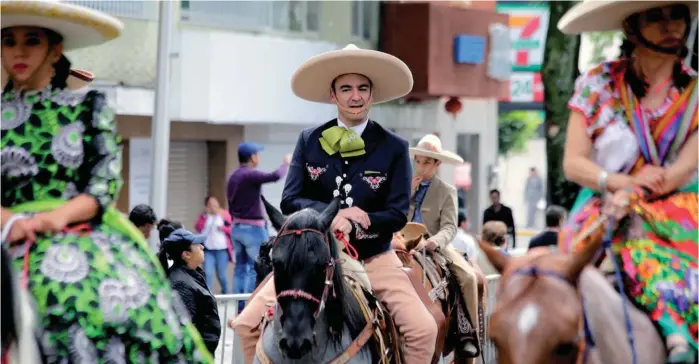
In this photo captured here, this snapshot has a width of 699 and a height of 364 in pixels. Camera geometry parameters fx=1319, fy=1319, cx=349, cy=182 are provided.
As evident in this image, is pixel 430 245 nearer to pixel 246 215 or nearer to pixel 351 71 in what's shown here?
pixel 351 71

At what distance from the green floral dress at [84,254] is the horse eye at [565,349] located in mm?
1648

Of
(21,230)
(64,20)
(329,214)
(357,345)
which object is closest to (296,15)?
(357,345)

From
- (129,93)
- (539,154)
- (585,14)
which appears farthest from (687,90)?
(539,154)

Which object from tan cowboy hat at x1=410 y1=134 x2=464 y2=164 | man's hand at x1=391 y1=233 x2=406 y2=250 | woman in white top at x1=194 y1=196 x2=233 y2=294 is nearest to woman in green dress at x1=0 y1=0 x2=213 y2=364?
man's hand at x1=391 y1=233 x2=406 y2=250

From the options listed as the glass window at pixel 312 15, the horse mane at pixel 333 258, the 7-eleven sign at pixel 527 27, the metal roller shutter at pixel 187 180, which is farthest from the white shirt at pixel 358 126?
the 7-eleven sign at pixel 527 27

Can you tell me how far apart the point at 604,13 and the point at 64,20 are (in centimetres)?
263

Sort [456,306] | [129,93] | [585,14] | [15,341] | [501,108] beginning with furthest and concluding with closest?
[501,108]
[129,93]
[456,306]
[585,14]
[15,341]

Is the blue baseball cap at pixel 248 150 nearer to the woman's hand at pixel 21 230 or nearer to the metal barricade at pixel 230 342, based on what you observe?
the metal barricade at pixel 230 342

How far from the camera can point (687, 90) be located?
6500 millimetres

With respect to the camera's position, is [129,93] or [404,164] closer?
[404,164]

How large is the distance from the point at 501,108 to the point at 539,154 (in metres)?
15.2

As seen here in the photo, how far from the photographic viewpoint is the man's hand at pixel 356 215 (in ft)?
27.0

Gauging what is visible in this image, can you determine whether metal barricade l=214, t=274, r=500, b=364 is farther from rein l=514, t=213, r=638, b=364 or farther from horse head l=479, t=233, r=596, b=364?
horse head l=479, t=233, r=596, b=364

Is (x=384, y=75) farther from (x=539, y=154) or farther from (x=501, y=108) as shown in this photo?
(x=539, y=154)
